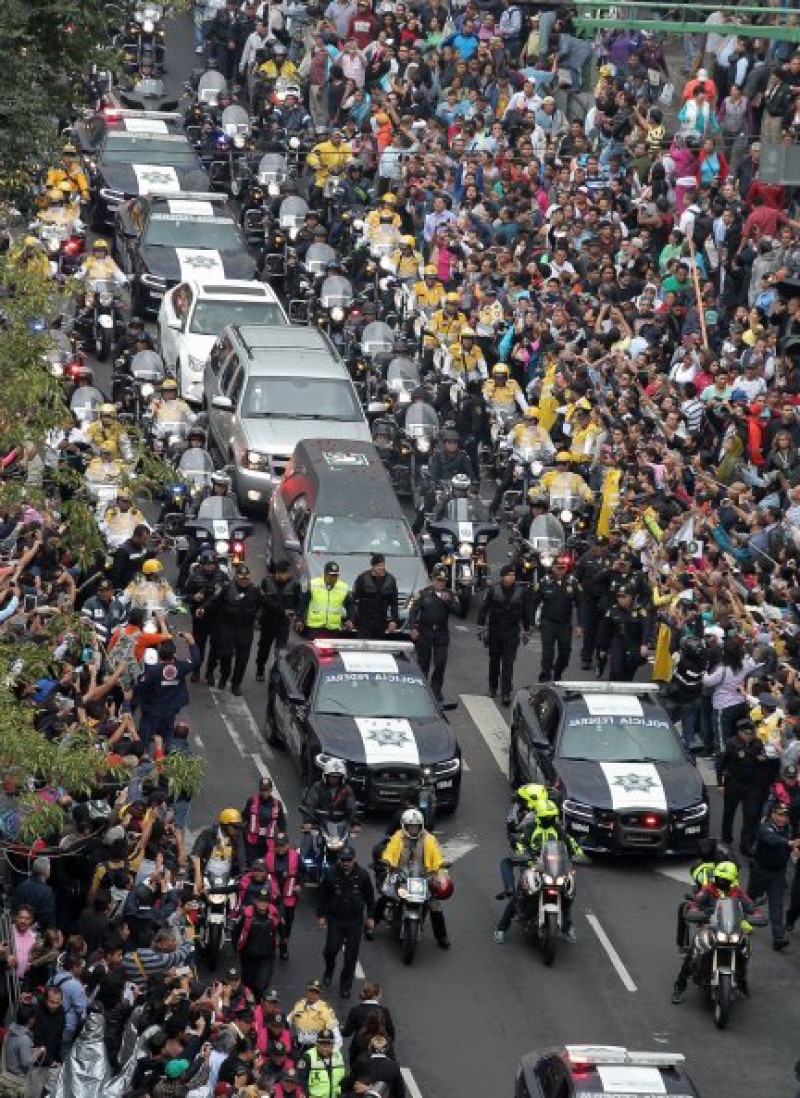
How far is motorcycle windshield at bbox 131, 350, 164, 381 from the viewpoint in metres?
41.3

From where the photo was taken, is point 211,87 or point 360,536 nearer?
point 360,536

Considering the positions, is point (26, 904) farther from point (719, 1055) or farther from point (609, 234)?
point (609, 234)

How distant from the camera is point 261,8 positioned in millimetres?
56344

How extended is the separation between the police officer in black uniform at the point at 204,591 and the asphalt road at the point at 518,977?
1.67 m

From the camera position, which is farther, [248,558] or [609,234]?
[609,234]

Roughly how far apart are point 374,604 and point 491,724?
1.69 meters

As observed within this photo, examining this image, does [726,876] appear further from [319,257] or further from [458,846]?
[319,257]

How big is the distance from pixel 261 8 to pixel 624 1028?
104 ft

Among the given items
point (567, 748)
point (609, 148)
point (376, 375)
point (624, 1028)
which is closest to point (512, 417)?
point (376, 375)

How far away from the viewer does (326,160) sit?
165 feet

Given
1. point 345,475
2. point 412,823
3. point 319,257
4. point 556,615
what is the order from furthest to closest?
point 319,257 → point 345,475 → point 556,615 → point 412,823

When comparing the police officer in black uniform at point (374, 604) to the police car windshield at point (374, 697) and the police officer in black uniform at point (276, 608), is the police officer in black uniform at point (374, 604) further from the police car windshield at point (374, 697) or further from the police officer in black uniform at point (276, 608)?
the police car windshield at point (374, 697)

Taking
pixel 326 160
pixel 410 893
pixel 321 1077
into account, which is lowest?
pixel 326 160

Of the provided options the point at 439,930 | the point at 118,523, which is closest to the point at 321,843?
the point at 439,930
